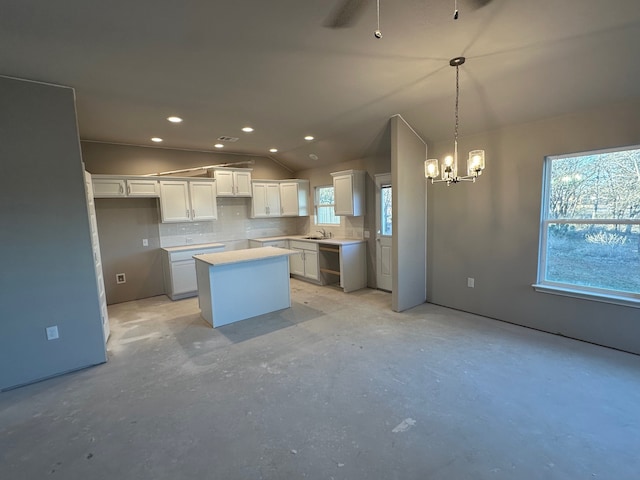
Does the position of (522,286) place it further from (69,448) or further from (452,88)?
(69,448)

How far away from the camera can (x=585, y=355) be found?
287cm

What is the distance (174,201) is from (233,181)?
1.15 metres

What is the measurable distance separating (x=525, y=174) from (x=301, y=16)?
2.98 meters

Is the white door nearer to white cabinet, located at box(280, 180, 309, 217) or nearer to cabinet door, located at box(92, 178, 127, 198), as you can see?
white cabinet, located at box(280, 180, 309, 217)

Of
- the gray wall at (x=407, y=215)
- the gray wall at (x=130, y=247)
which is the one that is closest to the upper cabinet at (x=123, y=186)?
the gray wall at (x=130, y=247)

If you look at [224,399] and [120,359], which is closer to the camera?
[224,399]

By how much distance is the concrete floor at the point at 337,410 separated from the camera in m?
1.74

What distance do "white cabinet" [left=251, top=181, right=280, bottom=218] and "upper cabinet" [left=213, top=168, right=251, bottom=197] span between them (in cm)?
22

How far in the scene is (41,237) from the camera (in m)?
2.66

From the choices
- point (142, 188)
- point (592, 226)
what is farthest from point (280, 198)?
point (592, 226)

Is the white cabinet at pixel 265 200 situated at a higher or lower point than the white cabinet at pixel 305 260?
higher

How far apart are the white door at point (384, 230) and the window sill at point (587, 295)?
218 cm

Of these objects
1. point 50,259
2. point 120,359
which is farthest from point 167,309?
point 50,259

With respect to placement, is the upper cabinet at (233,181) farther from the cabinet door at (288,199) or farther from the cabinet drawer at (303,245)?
the cabinet drawer at (303,245)
